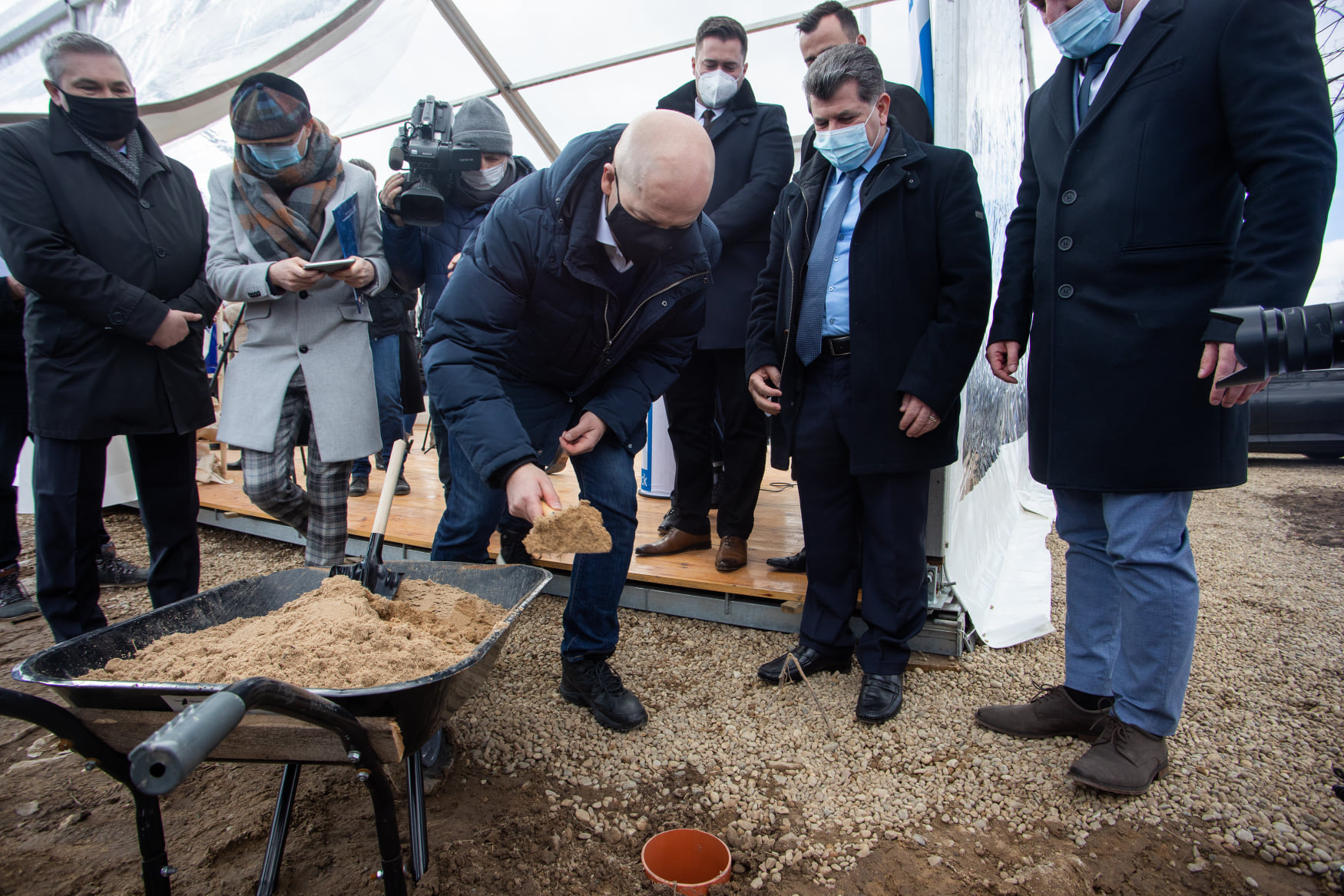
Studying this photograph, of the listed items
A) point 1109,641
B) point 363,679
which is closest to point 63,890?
point 363,679

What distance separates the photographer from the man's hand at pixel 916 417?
77.9 inches

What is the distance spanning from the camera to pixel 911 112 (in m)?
2.40

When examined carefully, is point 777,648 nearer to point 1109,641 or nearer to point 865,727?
point 865,727

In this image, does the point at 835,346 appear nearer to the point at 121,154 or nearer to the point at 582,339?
the point at 582,339

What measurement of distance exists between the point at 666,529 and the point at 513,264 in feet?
5.41

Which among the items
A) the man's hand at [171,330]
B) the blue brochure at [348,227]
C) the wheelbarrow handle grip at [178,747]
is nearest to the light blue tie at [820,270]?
the blue brochure at [348,227]

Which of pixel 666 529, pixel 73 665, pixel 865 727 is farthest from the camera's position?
pixel 666 529

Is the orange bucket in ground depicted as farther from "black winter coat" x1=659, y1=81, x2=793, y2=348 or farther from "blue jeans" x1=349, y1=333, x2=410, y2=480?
"blue jeans" x1=349, y1=333, x2=410, y2=480

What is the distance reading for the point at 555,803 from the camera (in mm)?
1728

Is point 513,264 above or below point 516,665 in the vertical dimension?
above

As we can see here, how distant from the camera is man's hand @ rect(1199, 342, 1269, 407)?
1.40 metres

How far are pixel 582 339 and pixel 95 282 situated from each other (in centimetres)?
147

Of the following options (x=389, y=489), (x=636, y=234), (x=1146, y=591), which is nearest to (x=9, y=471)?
(x=389, y=489)

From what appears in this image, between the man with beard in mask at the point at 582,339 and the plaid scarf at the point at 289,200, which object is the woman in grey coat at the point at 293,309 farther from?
the man with beard in mask at the point at 582,339
